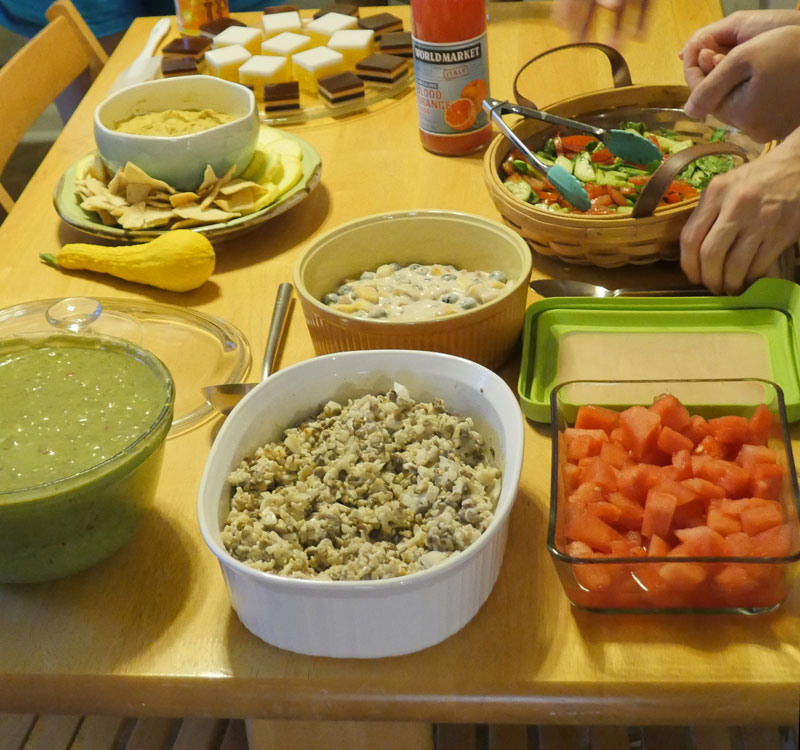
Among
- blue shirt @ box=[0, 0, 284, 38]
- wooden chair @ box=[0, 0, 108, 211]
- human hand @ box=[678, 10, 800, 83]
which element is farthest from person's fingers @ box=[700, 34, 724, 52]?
blue shirt @ box=[0, 0, 284, 38]

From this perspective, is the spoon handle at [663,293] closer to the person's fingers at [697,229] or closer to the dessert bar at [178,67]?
the person's fingers at [697,229]

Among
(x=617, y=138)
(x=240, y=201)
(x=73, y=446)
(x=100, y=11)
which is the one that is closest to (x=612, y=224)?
(x=617, y=138)

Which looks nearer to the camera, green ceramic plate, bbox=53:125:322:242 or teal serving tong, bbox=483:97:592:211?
teal serving tong, bbox=483:97:592:211

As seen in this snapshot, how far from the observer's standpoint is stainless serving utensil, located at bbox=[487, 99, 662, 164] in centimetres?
130

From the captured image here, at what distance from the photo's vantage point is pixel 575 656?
733 millimetres

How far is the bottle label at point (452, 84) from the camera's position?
1412 mm

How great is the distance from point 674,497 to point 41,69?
67.2 inches

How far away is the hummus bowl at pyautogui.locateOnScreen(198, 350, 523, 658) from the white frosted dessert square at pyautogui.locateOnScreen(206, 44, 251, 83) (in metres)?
1.17

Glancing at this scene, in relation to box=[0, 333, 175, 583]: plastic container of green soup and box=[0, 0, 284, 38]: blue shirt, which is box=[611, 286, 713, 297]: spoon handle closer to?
box=[0, 333, 175, 583]: plastic container of green soup

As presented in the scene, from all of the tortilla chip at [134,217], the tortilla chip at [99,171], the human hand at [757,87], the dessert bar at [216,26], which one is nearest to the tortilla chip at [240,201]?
the tortilla chip at [134,217]

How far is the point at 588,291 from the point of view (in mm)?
1148

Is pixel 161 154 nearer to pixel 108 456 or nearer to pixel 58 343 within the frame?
pixel 58 343

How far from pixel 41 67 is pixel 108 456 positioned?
1425mm

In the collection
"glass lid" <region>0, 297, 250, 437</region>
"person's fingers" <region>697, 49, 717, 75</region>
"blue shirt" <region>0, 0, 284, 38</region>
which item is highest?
"person's fingers" <region>697, 49, 717, 75</region>
